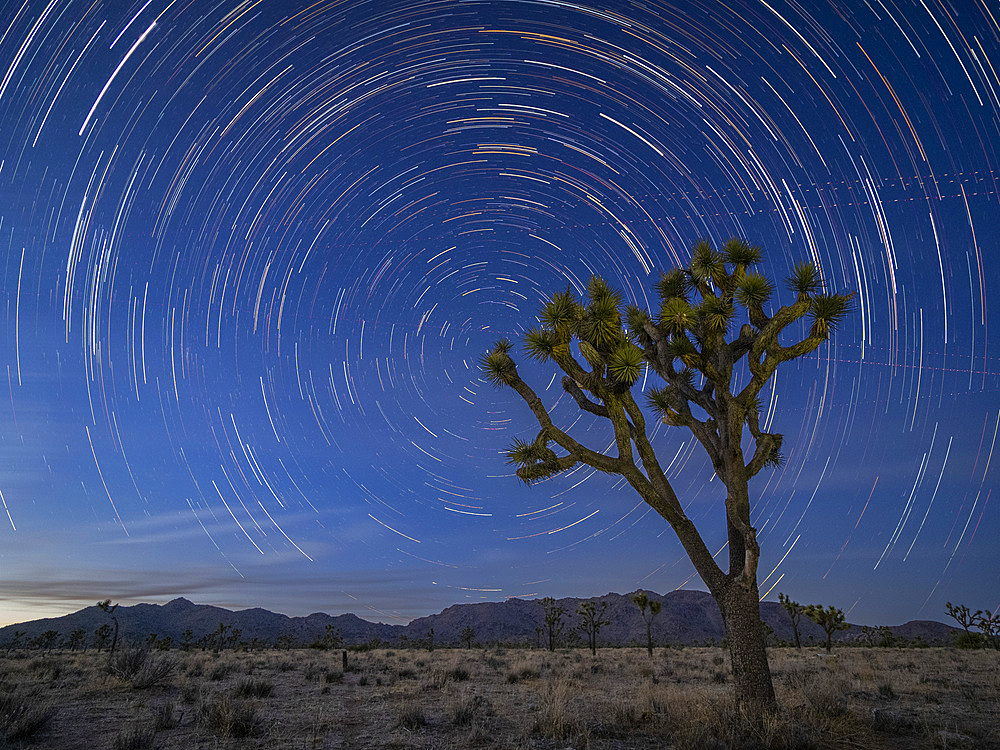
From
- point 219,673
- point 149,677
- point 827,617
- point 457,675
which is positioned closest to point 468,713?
point 457,675

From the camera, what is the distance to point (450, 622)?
159625 millimetres

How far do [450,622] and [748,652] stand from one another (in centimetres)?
16456

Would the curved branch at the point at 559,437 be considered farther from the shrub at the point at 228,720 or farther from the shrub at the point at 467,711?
the shrub at the point at 228,720

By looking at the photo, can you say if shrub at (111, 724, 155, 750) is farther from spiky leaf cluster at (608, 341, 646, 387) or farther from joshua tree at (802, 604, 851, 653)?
joshua tree at (802, 604, 851, 653)

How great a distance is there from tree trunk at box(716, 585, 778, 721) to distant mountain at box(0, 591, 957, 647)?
122 metres

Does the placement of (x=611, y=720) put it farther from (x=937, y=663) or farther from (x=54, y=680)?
(x=937, y=663)

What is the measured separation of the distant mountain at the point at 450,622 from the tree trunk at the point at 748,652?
4797 inches

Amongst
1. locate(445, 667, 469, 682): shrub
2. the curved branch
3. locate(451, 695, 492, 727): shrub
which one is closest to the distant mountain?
locate(445, 667, 469, 682): shrub

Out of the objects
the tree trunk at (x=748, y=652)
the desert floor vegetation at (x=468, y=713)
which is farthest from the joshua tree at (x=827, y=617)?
the tree trunk at (x=748, y=652)

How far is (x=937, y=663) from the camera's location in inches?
992

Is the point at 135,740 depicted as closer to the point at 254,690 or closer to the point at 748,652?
the point at 254,690

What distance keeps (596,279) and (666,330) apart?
2082mm

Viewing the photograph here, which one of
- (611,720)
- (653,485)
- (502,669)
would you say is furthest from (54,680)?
(653,485)

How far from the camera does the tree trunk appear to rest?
955 cm
